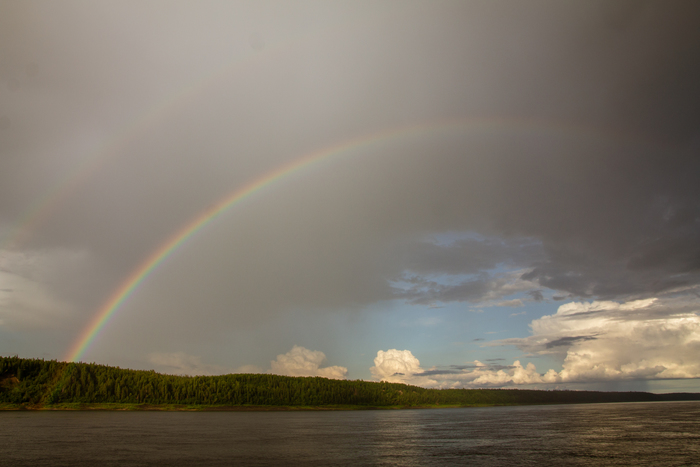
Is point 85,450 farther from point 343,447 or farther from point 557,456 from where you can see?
point 557,456

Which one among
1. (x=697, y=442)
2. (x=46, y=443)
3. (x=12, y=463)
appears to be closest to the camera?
(x=12, y=463)

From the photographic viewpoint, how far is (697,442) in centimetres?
7294

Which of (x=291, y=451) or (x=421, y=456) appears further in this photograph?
(x=291, y=451)

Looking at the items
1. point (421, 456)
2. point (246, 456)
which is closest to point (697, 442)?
point (421, 456)

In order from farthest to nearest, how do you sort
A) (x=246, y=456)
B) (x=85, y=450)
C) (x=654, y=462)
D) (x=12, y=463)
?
1. (x=85, y=450)
2. (x=246, y=456)
3. (x=654, y=462)
4. (x=12, y=463)

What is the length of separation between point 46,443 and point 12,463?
22806 millimetres

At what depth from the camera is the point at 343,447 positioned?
217 ft

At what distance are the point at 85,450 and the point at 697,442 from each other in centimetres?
9039

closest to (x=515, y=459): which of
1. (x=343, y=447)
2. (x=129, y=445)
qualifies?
(x=343, y=447)

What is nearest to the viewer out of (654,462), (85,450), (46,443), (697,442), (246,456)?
(654,462)

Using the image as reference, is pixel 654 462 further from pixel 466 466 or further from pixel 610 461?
pixel 466 466

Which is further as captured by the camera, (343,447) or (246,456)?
(343,447)

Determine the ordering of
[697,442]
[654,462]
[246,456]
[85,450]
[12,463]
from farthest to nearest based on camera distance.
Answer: [697,442], [85,450], [246,456], [654,462], [12,463]

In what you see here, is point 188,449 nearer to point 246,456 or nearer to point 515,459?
point 246,456
